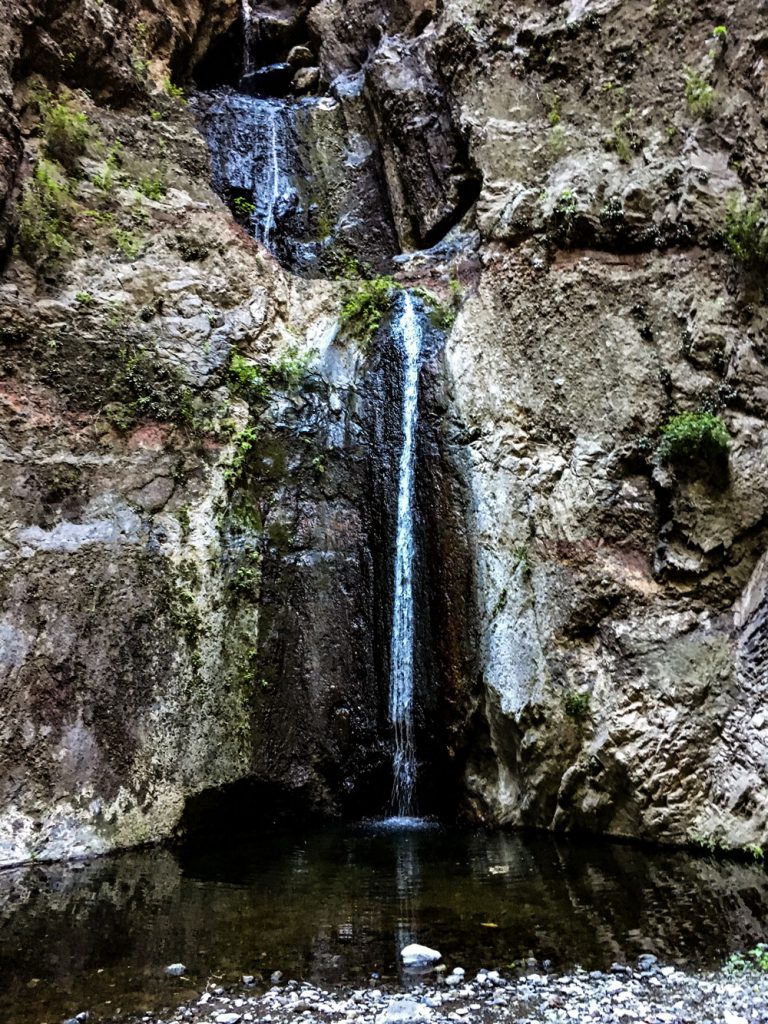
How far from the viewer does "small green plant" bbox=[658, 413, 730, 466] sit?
8.23 m

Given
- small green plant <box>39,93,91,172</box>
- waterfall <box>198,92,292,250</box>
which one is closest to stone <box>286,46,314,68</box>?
waterfall <box>198,92,292,250</box>

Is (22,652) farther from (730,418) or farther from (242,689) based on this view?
(730,418)

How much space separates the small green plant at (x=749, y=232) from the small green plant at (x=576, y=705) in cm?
590

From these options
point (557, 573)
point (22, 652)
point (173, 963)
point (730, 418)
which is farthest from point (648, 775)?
point (22, 652)

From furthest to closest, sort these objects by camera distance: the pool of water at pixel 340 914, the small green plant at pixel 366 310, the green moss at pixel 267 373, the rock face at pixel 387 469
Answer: the small green plant at pixel 366 310
the green moss at pixel 267 373
the rock face at pixel 387 469
the pool of water at pixel 340 914

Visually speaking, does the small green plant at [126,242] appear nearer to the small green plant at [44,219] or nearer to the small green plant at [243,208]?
the small green plant at [44,219]

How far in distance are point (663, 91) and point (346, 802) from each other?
11.1 metres

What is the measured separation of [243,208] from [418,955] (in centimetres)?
1409

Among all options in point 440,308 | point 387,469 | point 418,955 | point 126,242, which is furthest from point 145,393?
point 418,955

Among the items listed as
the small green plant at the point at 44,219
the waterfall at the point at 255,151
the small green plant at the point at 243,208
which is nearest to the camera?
the small green plant at the point at 44,219

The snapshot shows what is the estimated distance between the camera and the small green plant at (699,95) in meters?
9.69

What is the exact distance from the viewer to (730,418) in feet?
28.1

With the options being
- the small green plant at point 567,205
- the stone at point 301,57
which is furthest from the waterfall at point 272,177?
the small green plant at point 567,205

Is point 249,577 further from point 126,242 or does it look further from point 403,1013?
point 403,1013
